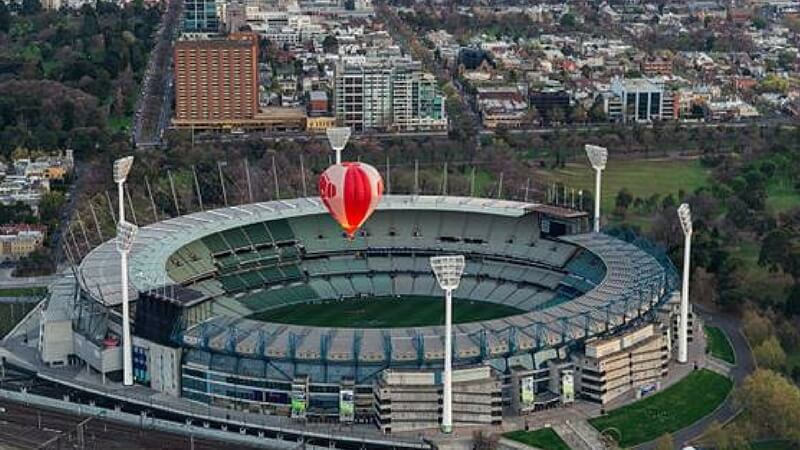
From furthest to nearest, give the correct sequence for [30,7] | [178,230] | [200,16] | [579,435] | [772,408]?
[30,7] < [200,16] < [178,230] < [579,435] < [772,408]

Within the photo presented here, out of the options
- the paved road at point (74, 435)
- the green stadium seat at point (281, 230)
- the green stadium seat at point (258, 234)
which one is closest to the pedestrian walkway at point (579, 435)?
the paved road at point (74, 435)

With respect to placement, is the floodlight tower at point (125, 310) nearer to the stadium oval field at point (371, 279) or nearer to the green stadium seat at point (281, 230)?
the stadium oval field at point (371, 279)

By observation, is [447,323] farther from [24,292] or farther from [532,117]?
[532,117]

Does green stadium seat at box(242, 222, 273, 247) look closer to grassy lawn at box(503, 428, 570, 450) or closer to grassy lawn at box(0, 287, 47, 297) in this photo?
grassy lawn at box(0, 287, 47, 297)

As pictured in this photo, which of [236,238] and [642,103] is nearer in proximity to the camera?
[236,238]

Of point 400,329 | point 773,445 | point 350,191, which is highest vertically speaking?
point 350,191

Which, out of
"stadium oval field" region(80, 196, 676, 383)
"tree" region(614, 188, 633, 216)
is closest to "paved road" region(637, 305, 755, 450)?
"stadium oval field" region(80, 196, 676, 383)

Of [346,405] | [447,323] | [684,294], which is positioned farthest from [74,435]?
[684,294]

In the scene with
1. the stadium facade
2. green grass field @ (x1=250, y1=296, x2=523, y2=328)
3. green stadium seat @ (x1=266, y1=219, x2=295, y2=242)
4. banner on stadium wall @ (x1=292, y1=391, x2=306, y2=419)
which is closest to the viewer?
banner on stadium wall @ (x1=292, y1=391, x2=306, y2=419)
